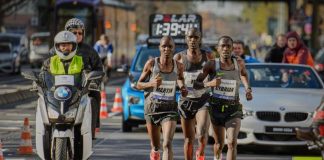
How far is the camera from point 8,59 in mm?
51062

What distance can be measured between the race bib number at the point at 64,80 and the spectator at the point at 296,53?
1041cm

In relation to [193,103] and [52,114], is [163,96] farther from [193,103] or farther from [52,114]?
[52,114]

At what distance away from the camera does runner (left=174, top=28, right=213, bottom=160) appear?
1473cm

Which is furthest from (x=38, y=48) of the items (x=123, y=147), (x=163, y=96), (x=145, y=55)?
(x=163, y=96)

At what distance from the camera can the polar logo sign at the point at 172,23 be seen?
25891 millimetres

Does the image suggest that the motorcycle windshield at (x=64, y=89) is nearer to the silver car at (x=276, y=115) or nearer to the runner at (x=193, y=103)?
the runner at (x=193, y=103)

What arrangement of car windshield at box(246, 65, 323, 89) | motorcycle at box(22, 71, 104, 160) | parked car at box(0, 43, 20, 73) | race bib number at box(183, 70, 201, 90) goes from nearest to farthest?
motorcycle at box(22, 71, 104, 160) → race bib number at box(183, 70, 201, 90) → car windshield at box(246, 65, 323, 89) → parked car at box(0, 43, 20, 73)

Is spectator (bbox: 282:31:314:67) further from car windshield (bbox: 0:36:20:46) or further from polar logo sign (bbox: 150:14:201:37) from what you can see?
car windshield (bbox: 0:36:20:46)

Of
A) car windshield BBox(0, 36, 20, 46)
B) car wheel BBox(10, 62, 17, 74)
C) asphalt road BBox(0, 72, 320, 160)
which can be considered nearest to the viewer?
asphalt road BBox(0, 72, 320, 160)

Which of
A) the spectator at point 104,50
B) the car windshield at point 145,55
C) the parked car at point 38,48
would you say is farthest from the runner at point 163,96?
the parked car at point 38,48

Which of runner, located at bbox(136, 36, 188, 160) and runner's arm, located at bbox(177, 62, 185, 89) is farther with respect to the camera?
runner's arm, located at bbox(177, 62, 185, 89)

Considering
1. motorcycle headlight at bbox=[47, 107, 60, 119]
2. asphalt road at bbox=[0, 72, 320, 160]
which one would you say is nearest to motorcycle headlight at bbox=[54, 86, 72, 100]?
motorcycle headlight at bbox=[47, 107, 60, 119]

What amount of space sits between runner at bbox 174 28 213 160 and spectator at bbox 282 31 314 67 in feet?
26.8

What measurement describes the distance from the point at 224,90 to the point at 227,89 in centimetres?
4
